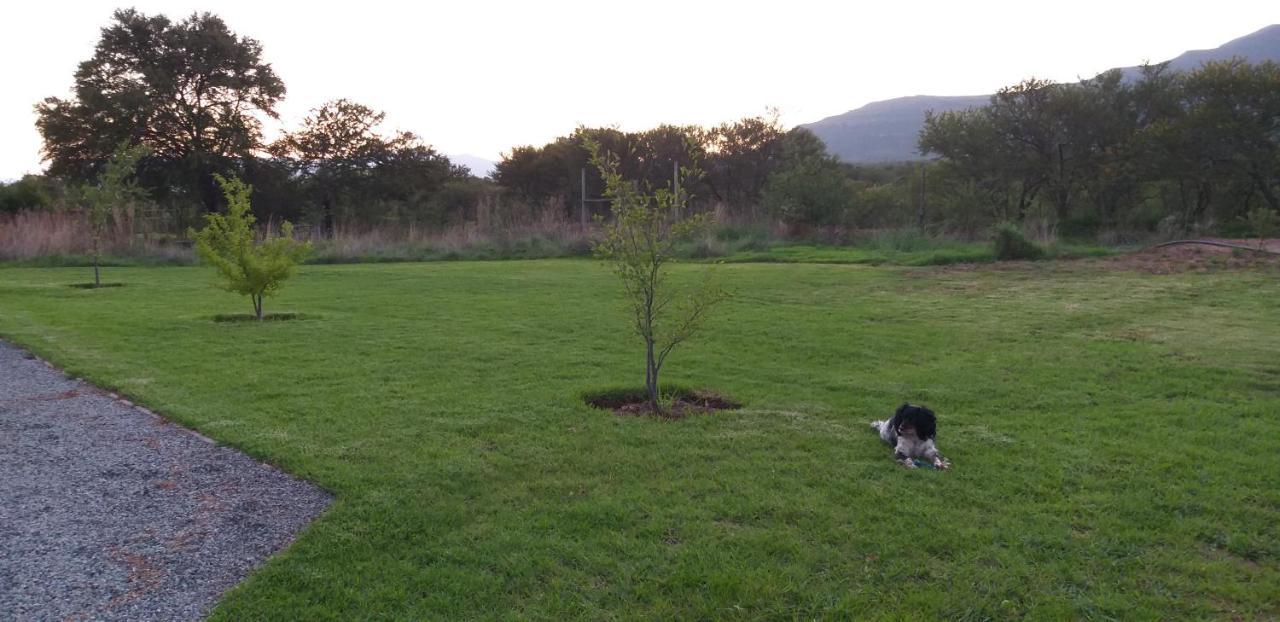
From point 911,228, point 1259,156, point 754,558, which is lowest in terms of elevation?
point 754,558

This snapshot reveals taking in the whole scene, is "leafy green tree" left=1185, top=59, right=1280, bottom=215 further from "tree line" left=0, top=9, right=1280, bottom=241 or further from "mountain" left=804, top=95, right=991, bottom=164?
"mountain" left=804, top=95, right=991, bottom=164

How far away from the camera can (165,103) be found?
1352 inches

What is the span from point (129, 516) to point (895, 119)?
14238 cm

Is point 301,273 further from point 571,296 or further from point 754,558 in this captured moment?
point 754,558

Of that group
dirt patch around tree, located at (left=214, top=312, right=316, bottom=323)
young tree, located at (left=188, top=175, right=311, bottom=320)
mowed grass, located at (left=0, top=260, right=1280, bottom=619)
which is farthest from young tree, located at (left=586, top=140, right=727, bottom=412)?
young tree, located at (left=188, top=175, right=311, bottom=320)

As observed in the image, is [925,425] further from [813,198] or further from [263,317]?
[813,198]

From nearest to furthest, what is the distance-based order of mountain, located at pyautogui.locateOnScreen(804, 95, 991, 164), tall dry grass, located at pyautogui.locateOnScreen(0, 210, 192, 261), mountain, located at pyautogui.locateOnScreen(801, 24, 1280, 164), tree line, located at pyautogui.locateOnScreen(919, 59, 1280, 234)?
tall dry grass, located at pyautogui.locateOnScreen(0, 210, 192, 261)
tree line, located at pyautogui.locateOnScreen(919, 59, 1280, 234)
mountain, located at pyautogui.locateOnScreen(804, 95, 991, 164)
mountain, located at pyautogui.locateOnScreen(801, 24, 1280, 164)

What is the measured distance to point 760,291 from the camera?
47.5ft

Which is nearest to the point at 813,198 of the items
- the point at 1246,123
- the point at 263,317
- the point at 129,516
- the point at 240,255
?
the point at 1246,123

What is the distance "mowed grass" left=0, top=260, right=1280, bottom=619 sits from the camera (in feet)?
11.1

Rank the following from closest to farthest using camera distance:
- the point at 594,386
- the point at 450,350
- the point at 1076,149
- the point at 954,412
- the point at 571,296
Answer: the point at 954,412 < the point at 594,386 < the point at 450,350 < the point at 571,296 < the point at 1076,149

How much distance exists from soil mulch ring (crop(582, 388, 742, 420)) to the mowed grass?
200 mm

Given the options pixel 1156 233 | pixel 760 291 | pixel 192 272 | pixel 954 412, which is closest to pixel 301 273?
pixel 192 272

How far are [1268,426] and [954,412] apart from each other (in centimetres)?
192
